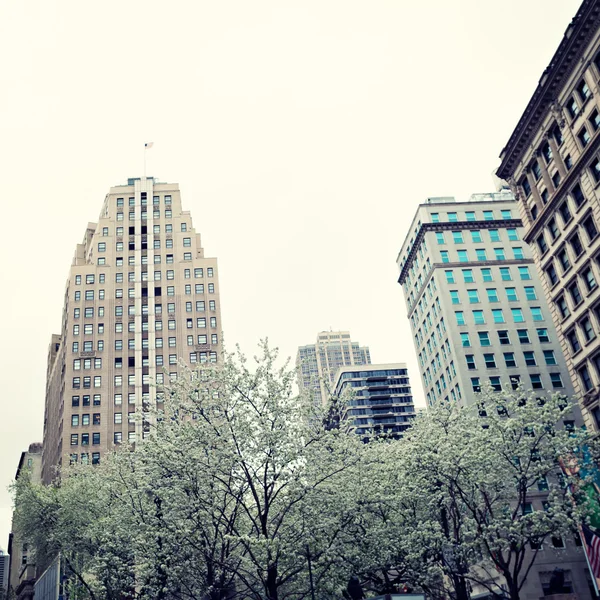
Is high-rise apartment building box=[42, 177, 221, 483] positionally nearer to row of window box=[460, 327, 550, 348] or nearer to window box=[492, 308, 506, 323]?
row of window box=[460, 327, 550, 348]

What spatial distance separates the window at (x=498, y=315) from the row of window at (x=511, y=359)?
187 inches

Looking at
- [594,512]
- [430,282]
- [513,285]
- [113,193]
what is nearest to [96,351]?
[113,193]

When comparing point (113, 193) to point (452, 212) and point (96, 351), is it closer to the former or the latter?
point (96, 351)

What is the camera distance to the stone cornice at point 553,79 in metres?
47.3

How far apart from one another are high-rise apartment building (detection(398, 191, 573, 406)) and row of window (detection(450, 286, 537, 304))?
5.2 inches

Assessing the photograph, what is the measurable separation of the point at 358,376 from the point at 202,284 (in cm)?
7247

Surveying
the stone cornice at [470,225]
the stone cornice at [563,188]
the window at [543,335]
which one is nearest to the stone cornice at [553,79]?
the stone cornice at [563,188]

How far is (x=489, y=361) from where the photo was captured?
81688 millimetres

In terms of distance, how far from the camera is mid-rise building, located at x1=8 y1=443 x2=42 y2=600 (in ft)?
232

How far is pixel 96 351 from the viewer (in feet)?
351

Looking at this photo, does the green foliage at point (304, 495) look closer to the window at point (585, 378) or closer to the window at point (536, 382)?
the window at point (585, 378)

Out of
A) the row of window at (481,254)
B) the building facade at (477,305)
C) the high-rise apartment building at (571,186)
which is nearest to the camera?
the high-rise apartment building at (571,186)

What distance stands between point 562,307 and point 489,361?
26.0 m

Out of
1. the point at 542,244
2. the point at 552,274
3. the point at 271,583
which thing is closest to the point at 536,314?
the point at 542,244
